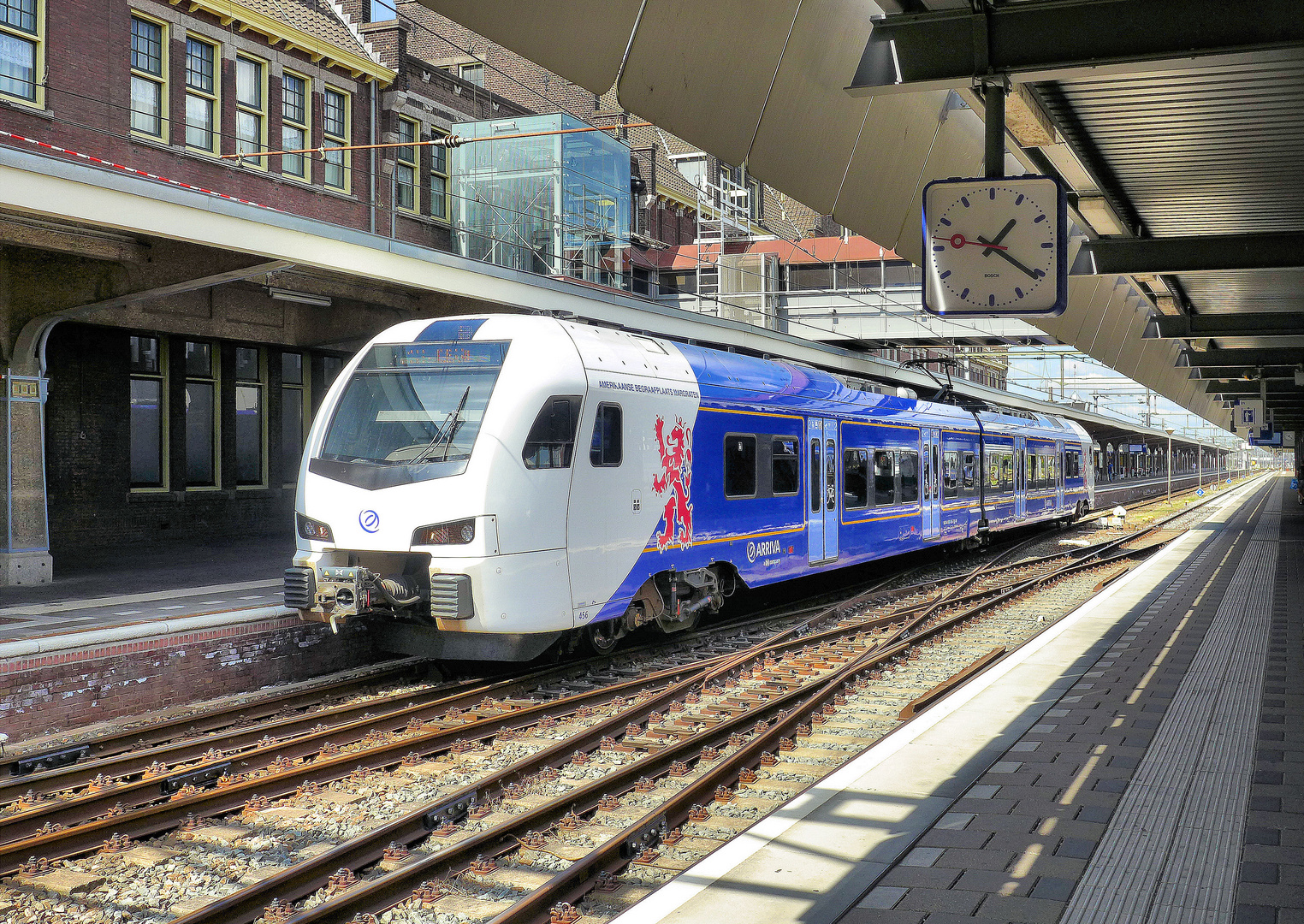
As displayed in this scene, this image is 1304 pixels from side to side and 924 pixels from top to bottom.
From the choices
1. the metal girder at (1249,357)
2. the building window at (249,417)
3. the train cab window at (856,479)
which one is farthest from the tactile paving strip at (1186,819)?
the building window at (249,417)

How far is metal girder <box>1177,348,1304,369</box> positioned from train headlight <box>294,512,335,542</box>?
61.4 feet

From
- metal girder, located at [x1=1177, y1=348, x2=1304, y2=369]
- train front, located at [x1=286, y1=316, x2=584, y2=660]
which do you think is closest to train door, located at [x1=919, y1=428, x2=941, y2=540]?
metal girder, located at [x1=1177, y1=348, x2=1304, y2=369]

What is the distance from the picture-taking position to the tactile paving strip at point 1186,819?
13.8 feet

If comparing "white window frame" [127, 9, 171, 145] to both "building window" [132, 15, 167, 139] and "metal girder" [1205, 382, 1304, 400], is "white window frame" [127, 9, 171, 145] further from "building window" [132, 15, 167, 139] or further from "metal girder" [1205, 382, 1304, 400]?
"metal girder" [1205, 382, 1304, 400]

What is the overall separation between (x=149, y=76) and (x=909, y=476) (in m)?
13.0

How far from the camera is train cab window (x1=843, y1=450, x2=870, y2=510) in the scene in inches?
580

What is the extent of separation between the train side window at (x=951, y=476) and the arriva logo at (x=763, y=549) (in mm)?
7034

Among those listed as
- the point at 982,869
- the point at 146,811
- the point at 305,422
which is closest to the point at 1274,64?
the point at 982,869

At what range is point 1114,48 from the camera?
5902 mm

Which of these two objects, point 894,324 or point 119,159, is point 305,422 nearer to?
point 119,159

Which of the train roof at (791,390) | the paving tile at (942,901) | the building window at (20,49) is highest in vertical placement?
the building window at (20,49)

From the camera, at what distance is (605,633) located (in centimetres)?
1039

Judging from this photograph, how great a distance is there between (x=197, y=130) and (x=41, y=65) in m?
2.90

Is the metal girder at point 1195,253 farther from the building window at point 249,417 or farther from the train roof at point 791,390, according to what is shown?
the building window at point 249,417
